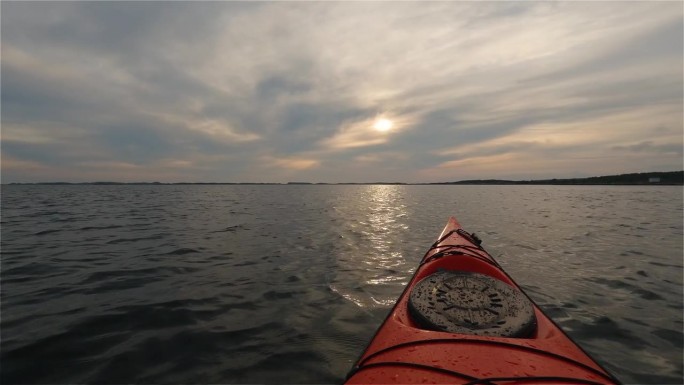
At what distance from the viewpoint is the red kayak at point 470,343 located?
8.91ft

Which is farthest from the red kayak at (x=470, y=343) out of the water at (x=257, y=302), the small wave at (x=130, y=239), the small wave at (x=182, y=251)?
the small wave at (x=130, y=239)

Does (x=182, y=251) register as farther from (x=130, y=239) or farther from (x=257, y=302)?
(x=257, y=302)

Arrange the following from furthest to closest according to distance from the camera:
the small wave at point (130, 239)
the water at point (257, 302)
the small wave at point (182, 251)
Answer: the small wave at point (130, 239) < the small wave at point (182, 251) < the water at point (257, 302)

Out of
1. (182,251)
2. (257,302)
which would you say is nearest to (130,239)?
(182,251)

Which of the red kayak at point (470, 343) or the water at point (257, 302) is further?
the water at point (257, 302)

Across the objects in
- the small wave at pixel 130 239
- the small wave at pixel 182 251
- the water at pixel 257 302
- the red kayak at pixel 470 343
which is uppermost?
the red kayak at pixel 470 343

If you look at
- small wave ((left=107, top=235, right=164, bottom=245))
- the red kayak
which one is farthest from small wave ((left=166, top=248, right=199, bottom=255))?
the red kayak

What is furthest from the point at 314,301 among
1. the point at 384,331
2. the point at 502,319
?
the point at 502,319

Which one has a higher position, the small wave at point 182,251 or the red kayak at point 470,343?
the red kayak at point 470,343

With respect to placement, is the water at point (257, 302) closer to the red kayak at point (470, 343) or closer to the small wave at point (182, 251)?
the small wave at point (182, 251)

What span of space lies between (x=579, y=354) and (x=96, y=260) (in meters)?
12.4

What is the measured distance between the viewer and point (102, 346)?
5105 mm

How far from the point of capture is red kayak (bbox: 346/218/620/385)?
272 centimetres

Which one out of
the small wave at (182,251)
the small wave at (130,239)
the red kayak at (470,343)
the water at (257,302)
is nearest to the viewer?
the red kayak at (470,343)
